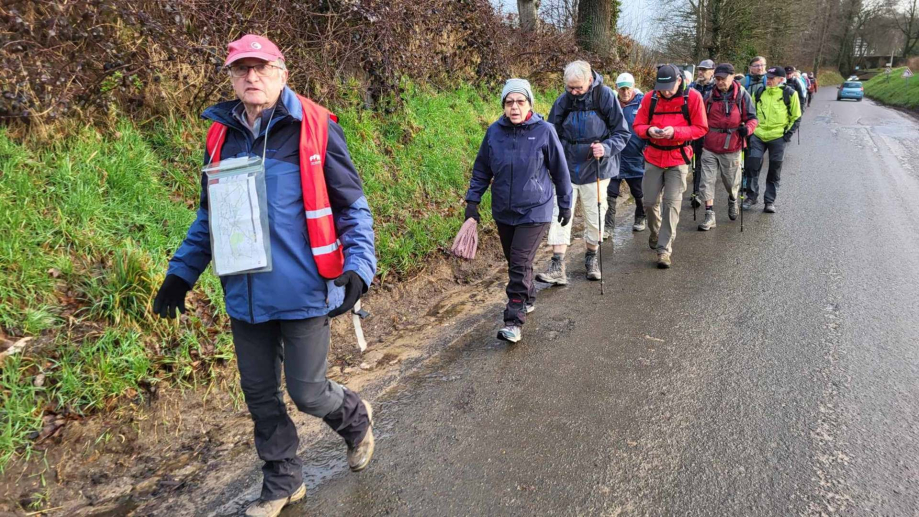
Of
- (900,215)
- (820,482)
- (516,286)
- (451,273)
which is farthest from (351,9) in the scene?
(900,215)

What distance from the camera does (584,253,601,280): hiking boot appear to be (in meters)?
6.26

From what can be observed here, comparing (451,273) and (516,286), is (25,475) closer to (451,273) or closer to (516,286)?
(516,286)

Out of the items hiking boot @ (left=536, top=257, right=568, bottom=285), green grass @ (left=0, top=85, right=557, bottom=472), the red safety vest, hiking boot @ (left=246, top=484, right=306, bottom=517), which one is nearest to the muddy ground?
green grass @ (left=0, top=85, right=557, bottom=472)

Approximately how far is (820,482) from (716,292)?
2.99 metres

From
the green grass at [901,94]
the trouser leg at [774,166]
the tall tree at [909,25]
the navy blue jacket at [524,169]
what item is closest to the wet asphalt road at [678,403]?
the navy blue jacket at [524,169]

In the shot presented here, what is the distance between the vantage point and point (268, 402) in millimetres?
2844

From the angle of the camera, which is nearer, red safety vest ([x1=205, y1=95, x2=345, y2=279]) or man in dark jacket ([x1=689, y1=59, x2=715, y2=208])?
red safety vest ([x1=205, y1=95, x2=345, y2=279])

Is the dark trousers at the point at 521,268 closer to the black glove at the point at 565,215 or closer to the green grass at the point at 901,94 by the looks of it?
the black glove at the point at 565,215

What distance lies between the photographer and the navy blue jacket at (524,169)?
4.70 meters

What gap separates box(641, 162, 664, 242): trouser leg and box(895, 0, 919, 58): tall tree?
80084 millimetres

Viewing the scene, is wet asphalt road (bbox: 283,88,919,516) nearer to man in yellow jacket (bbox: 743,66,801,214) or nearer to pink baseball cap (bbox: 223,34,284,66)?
pink baseball cap (bbox: 223,34,284,66)

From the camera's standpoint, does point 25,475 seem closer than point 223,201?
No

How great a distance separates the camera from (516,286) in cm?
480

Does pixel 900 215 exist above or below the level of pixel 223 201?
below
